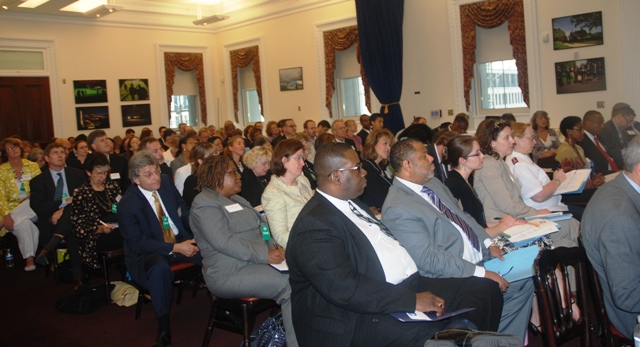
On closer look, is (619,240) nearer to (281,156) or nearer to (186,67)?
(281,156)

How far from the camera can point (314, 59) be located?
14.4 m

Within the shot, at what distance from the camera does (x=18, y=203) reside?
6918 mm

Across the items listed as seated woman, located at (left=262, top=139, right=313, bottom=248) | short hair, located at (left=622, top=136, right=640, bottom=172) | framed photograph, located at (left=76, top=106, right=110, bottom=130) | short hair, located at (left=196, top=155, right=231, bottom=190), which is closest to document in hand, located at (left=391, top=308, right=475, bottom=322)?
short hair, located at (left=622, top=136, right=640, bottom=172)

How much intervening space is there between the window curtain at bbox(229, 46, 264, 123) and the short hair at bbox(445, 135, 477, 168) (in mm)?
12325

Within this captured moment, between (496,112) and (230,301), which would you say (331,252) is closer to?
(230,301)

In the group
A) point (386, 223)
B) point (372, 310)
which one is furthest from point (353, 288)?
point (386, 223)

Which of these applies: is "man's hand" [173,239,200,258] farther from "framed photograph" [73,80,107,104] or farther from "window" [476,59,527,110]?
"framed photograph" [73,80,107,104]

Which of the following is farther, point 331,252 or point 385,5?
point 385,5

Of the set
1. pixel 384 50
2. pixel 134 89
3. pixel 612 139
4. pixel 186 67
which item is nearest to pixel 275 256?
pixel 612 139

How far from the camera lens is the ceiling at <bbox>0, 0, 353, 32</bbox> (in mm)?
13844

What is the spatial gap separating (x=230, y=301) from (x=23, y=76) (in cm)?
1211

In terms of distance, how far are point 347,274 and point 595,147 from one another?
5.51m

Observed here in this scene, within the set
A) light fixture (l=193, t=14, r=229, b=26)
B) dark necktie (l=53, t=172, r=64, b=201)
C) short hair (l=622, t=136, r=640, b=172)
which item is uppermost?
light fixture (l=193, t=14, r=229, b=26)

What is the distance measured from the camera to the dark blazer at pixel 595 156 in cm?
677
